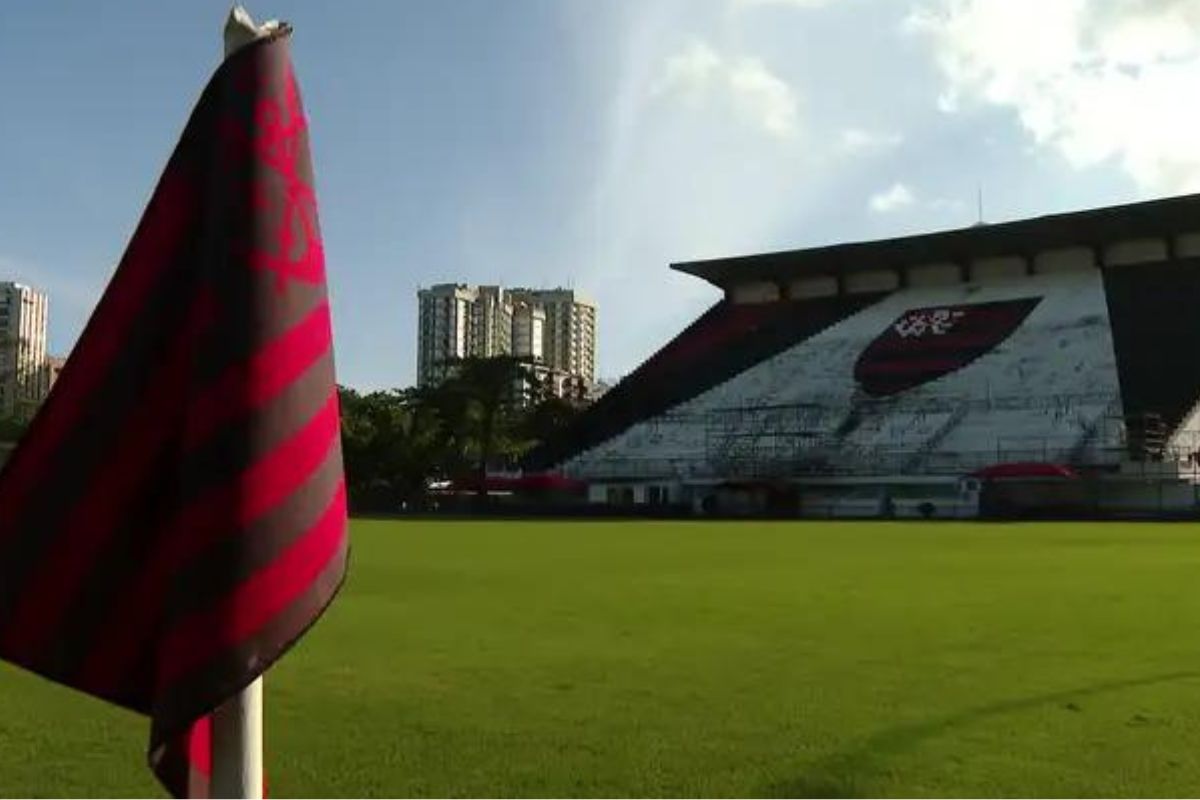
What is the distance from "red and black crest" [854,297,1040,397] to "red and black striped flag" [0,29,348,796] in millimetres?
50142

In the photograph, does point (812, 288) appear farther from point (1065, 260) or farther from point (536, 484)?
point (536, 484)

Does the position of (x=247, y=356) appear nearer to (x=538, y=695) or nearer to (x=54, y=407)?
(x=54, y=407)

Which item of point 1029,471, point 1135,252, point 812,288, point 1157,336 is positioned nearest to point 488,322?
point 812,288

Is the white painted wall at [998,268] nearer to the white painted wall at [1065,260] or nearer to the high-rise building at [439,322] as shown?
the white painted wall at [1065,260]

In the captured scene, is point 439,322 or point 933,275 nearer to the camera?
point 933,275

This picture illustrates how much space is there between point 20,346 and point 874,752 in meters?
78.9

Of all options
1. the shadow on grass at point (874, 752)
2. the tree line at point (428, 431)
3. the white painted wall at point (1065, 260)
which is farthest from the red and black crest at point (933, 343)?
the shadow on grass at point (874, 752)

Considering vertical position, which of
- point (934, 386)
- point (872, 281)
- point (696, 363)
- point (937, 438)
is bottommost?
point (937, 438)

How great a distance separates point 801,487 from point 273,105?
46.0 metres

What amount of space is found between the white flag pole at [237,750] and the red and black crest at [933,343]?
50169mm

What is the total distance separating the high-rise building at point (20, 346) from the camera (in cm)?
7050

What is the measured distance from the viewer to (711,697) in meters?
6.23

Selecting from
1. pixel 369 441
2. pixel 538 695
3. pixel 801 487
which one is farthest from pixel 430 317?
pixel 538 695

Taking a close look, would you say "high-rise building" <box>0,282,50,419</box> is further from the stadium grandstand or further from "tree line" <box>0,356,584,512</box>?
the stadium grandstand
